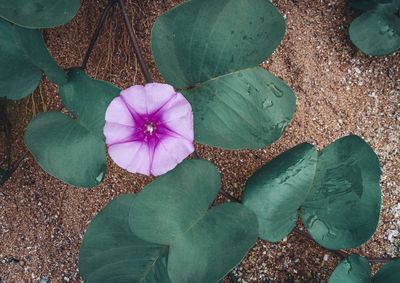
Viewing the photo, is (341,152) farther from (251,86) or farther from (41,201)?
(41,201)

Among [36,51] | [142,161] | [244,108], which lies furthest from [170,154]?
[36,51]

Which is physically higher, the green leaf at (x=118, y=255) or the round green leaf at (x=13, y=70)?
the round green leaf at (x=13, y=70)

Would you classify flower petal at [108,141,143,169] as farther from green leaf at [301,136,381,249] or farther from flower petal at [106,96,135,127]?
green leaf at [301,136,381,249]

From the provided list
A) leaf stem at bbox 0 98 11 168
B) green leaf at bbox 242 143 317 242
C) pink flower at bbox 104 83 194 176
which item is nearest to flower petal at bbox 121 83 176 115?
pink flower at bbox 104 83 194 176

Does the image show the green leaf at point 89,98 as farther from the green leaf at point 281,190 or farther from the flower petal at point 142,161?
the green leaf at point 281,190

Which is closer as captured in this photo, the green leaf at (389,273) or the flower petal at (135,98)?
the flower petal at (135,98)

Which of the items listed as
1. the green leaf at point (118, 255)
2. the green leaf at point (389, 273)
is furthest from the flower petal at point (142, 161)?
the green leaf at point (389, 273)

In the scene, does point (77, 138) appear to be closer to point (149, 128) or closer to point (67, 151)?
point (67, 151)

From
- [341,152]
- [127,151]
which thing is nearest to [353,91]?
[341,152]
